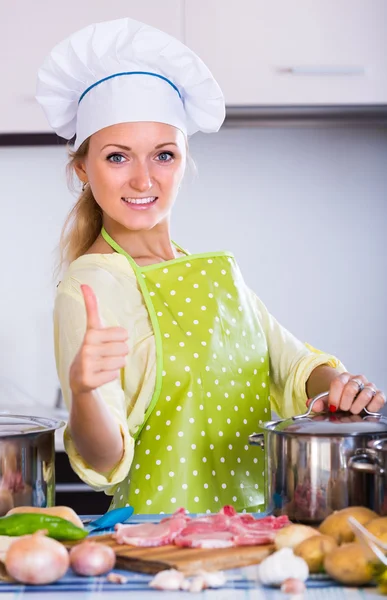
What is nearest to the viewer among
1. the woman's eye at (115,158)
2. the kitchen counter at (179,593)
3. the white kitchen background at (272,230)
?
the kitchen counter at (179,593)

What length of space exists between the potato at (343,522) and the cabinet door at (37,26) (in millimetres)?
1637

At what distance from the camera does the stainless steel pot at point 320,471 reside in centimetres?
97

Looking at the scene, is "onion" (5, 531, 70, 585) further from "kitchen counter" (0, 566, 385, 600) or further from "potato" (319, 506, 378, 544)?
"potato" (319, 506, 378, 544)

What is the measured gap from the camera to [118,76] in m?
1.29

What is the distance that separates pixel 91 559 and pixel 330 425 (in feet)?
1.08

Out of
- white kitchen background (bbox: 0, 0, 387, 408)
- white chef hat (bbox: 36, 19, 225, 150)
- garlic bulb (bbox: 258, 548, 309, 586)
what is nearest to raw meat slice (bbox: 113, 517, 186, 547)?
garlic bulb (bbox: 258, 548, 309, 586)

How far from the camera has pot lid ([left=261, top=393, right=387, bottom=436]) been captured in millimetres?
983

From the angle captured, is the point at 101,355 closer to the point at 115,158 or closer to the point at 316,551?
the point at 316,551

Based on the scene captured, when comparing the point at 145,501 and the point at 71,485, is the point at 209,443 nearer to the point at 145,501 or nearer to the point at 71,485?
the point at 145,501

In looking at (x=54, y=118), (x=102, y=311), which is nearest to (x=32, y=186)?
(x=54, y=118)

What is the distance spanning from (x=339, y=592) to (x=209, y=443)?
51 centimetres

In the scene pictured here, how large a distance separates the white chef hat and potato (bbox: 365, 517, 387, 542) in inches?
27.4

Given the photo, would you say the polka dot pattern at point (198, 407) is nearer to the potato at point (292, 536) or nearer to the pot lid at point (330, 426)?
the pot lid at point (330, 426)

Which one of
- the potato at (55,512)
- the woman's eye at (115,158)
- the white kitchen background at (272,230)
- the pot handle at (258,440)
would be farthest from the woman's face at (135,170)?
the white kitchen background at (272,230)
